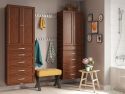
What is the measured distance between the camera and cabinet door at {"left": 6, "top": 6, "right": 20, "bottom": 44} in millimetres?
5395

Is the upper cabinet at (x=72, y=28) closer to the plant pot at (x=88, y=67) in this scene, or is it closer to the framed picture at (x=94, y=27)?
the framed picture at (x=94, y=27)

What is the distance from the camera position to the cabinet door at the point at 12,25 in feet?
17.7

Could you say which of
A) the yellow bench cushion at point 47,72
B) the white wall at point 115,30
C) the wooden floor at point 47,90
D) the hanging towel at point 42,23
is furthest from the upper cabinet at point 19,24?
the white wall at point 115,30

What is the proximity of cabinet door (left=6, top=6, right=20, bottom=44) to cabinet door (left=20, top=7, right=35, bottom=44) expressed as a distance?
111 mm

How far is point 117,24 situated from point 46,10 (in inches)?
78.4

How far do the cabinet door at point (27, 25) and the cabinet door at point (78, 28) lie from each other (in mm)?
1331

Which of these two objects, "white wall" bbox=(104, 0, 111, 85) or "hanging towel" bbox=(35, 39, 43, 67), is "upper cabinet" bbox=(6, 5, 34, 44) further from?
"white wall" bbox=(104, 0, 111, 85)

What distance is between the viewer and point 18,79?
5500 mm

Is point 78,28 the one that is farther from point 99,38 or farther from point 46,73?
point 46,73

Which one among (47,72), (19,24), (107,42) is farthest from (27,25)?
(107,42)

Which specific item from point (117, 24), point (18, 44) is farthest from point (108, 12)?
point (18, 44)

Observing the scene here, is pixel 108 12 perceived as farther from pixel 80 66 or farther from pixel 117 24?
A: pixel 80 66

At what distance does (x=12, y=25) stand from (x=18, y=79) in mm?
1312

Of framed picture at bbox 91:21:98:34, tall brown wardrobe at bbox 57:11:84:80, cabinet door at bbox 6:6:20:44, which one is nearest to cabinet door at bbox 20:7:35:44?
cabinet door at bbox 6:6:20:44
